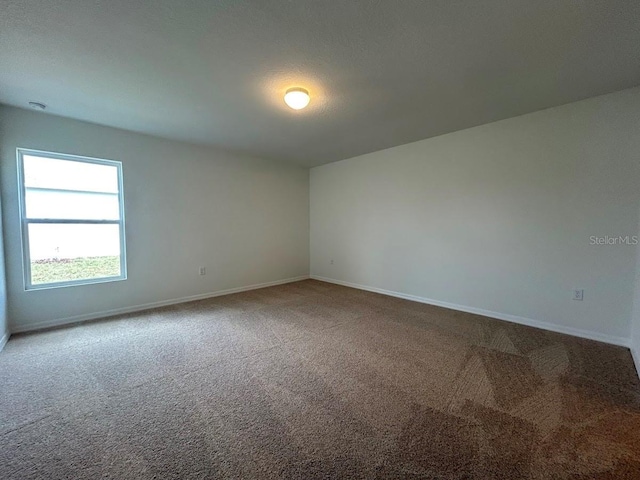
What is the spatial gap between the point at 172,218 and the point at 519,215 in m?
4.99

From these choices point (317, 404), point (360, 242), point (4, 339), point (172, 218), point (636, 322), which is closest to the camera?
point (317, 404)

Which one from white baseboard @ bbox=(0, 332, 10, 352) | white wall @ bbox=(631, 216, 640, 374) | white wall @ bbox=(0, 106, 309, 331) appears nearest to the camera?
white wall @ bbox=(631, 216, 640, 374)

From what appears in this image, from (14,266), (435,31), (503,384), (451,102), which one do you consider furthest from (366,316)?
(14,266)

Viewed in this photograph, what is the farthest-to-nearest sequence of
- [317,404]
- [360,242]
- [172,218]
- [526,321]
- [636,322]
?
[360,242] → [172,218] → [526,321] → [636,322] → [317,404]

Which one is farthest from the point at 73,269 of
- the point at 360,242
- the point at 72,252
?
the point at 360,242

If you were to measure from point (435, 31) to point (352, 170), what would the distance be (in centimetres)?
343

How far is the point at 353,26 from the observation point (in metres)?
1.77

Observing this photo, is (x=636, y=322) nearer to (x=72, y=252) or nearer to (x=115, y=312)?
(x=115, y=312)

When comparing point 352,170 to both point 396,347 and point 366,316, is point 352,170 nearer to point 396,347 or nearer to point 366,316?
point 366,316

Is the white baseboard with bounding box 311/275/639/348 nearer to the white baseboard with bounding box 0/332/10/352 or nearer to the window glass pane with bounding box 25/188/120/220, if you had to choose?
the window glass pane with bounding box 25/188/120/220

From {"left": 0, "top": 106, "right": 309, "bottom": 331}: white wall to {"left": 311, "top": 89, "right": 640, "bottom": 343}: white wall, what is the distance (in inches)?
75.6

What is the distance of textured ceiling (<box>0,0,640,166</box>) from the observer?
1.65m

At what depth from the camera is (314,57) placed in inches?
82.4

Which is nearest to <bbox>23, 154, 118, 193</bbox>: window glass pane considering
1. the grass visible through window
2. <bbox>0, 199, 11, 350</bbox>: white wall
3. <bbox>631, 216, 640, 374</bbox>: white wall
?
<bbox>0, 199, 11, 350</bbox>: white wall
